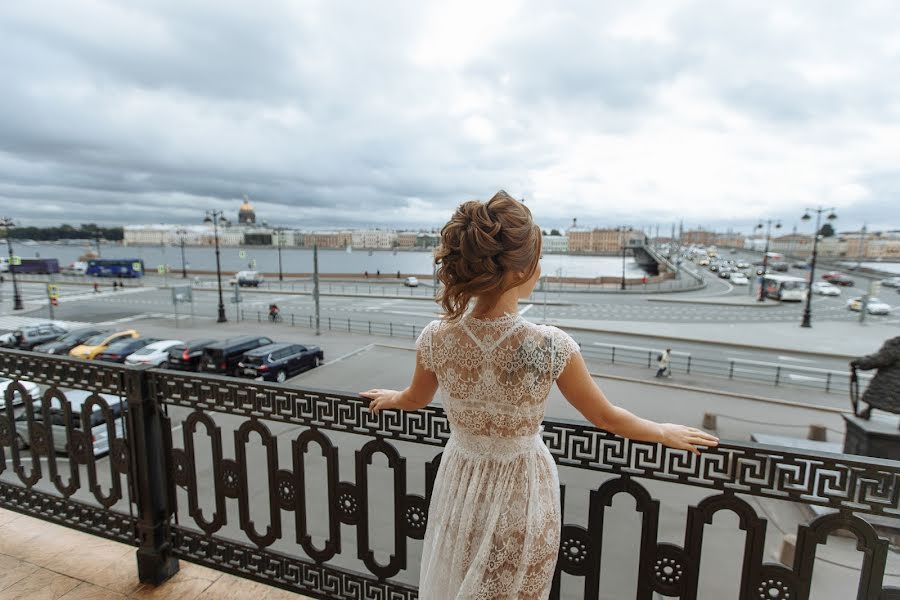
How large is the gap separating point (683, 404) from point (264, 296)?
38.0 m

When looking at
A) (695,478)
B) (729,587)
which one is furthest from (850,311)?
(695,478)

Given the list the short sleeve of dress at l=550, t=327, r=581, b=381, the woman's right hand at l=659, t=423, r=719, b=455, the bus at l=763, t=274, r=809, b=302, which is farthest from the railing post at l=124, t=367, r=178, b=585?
the bus at l=763, t=274, r=809, b=302

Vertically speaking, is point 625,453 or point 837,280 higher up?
point 625,453

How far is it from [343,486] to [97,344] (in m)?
20.5

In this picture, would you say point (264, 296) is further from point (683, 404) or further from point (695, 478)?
point (695, 478)

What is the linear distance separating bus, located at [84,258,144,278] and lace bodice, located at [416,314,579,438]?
230 feet

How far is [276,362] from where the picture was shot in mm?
15289

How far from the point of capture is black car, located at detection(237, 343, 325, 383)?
48.7ft

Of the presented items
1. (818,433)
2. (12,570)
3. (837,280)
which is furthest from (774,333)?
(837,280)

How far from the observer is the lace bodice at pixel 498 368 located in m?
1.68

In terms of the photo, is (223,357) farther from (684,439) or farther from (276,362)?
(684,439)

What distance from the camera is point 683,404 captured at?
1388 centimetres

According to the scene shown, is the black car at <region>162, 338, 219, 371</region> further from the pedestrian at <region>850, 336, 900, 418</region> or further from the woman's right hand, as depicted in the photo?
the pedestrian at <region>850, 336, 900, 418</region>

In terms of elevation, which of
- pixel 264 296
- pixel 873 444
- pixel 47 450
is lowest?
pixel 264 296
